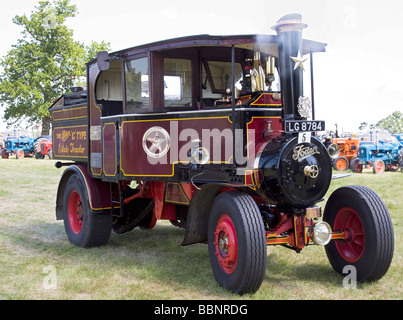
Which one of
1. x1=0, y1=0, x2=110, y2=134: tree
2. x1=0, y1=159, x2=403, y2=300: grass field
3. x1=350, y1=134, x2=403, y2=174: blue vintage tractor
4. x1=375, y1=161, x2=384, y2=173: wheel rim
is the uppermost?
x1=0, y1=0, x2=110, y2=134: tree

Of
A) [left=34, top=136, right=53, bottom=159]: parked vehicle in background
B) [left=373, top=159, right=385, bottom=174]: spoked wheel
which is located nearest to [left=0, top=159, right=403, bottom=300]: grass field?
[left=373, top=159, right=385, bottom=174]: spoked wheel

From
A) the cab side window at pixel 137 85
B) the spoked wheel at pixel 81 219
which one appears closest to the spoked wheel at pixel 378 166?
the spoked wheel at pixel 81 219

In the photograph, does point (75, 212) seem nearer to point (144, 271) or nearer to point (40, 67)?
point (144, 271)

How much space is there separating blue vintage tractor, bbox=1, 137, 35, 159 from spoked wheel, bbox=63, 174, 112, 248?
80.1 feet

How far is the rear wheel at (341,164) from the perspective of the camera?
19.5 meters

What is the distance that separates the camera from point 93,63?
20.9 feet

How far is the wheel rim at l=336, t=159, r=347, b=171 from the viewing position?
1952cm

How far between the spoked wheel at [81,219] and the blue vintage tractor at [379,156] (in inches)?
563

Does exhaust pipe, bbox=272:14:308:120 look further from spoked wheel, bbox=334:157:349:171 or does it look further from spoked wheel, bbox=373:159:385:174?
spoked wheel, bbox=334:157:349:171

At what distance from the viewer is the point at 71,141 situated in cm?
709

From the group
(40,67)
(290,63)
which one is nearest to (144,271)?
(290,63)

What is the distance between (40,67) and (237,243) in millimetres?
35216

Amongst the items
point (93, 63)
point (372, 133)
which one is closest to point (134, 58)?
point (93, 63)
